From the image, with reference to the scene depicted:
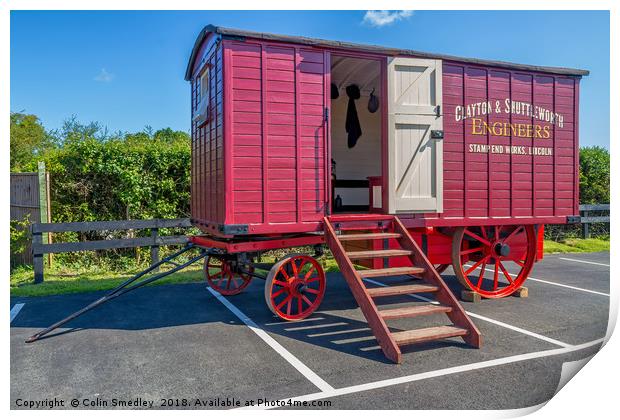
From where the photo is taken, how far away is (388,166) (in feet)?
20.9

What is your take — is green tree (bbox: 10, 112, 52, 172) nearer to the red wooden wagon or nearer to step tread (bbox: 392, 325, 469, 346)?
the red wooden wagon

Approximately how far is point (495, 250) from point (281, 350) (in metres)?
4.29

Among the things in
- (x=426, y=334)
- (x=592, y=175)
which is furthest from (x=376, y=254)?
(x=592, y=175)

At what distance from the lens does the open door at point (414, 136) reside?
639 centimetres

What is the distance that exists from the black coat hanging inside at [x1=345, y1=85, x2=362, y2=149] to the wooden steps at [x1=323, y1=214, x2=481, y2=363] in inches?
128

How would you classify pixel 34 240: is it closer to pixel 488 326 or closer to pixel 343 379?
pixel 343 379

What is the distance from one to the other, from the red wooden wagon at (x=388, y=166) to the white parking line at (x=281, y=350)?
1.38 feet

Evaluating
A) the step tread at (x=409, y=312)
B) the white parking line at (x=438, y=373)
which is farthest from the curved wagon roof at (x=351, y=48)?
the white parking line at (x=438, y=373)

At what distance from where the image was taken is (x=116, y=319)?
6.03m

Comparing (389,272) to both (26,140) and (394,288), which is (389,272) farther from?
(26,140)

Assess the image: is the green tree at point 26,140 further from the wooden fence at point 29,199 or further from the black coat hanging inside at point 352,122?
the black coat hanging inside at point 352,122

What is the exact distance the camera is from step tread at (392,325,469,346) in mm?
4625
